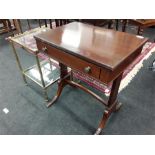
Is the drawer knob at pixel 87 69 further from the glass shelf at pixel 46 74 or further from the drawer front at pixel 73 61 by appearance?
the glass shelf at pixel 46 74

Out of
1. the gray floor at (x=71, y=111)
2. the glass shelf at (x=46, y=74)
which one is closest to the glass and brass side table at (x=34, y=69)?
the glass shelf at (x=46, y=74)

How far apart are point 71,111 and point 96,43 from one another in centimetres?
81

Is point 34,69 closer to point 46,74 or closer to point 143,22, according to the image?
point 46,74

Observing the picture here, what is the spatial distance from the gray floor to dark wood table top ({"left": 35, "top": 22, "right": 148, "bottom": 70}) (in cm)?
78

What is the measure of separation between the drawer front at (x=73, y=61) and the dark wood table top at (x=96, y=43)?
0.04 metres

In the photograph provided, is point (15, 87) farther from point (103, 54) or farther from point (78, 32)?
point (103, 54)

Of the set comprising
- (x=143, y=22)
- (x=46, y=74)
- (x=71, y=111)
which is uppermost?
(x=143, y=22)

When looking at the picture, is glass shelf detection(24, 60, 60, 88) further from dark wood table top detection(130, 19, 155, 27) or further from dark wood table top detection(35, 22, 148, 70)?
dark wood table top detection(130, 19, 155, 27)

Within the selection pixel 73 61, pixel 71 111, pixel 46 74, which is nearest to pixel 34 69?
pixel 46 74

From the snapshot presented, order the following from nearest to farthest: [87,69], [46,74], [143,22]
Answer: [87,69] → [46,74] → [143,22]

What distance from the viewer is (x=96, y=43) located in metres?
0.94

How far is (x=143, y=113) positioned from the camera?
147cm

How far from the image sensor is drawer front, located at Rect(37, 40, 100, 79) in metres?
0.83

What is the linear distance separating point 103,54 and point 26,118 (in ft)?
3.37
